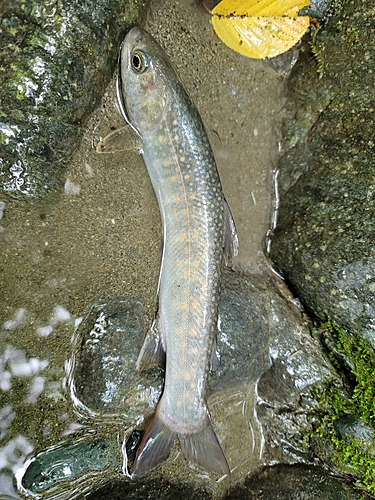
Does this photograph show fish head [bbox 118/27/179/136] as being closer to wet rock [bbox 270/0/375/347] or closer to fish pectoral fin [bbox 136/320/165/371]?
wet rock [bbox 270/0/375/347]

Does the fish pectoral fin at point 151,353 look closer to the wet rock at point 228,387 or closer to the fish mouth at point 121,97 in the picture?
the wet rock at point 228,387

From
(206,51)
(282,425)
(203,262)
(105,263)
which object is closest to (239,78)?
(206,51)

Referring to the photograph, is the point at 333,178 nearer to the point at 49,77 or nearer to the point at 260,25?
the point at 260,25

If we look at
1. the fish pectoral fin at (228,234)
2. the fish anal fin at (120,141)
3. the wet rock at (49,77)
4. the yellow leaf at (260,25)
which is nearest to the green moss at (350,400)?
the fish pectoral fin at (228,234)

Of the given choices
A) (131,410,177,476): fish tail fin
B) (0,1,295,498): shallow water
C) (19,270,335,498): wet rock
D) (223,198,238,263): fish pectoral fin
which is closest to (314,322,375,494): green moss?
(19,270,335,498): wet rock

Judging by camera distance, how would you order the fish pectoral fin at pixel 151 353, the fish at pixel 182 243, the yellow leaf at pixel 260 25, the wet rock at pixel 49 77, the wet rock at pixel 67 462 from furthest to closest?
the yellow leaf at pixel 260 25 → the fish pectoral fin at pixel 151 353 → the fish at pixel 182 243 → the wet rock at pixel 67 462 → the wet rock at pixel 49 77
